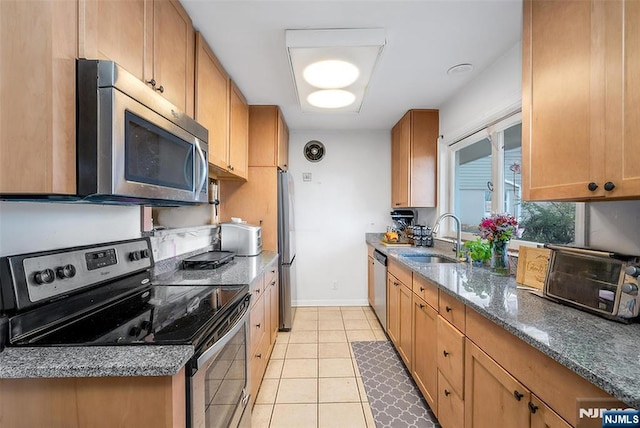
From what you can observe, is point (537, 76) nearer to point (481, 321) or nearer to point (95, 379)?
point (481, 321)

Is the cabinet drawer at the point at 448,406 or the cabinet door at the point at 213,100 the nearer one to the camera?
the cabinet drawer at the point at 448,406

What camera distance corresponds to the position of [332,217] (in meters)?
3.73

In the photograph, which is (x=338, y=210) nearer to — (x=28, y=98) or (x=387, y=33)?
(x=387, y=33)

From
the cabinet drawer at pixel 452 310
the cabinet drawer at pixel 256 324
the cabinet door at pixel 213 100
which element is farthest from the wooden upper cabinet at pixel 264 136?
the cabinet drawer at pixel 452 310

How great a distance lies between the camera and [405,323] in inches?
85.0

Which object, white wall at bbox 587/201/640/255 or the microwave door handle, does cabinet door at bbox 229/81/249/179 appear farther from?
white wall at bbox 587/201/640/255

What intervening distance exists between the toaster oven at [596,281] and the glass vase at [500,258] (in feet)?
1.35

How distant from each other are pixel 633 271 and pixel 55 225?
2.09 meters

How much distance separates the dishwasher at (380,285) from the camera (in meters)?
2.76

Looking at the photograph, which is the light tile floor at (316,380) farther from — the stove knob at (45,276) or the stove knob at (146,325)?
the stove knob at (45,276)

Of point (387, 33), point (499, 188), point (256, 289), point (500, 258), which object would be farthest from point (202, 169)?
point (499, 188)

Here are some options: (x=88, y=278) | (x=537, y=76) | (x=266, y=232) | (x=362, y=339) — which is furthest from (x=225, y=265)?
(x=537, y=76)

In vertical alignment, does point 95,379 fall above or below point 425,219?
below

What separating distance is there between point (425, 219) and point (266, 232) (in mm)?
1937
